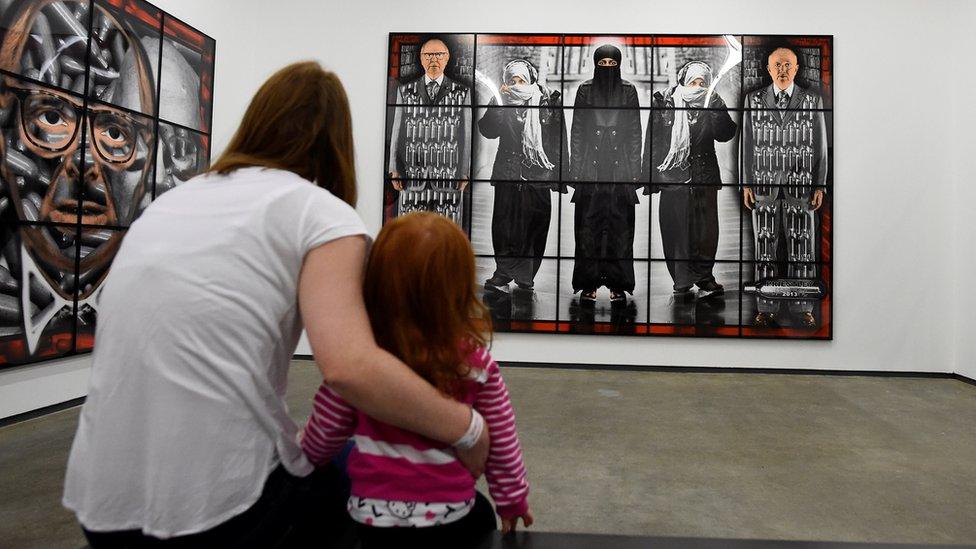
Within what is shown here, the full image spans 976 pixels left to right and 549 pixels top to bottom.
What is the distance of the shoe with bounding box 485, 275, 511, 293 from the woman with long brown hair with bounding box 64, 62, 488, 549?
429cm

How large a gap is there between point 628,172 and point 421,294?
4.50 metres

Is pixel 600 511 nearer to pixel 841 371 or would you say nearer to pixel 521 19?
pixel 841 371

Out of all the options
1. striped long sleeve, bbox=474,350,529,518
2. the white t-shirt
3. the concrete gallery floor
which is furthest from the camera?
the concrete gallery floor

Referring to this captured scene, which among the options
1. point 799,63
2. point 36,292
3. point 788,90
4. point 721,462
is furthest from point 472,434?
point 799,63

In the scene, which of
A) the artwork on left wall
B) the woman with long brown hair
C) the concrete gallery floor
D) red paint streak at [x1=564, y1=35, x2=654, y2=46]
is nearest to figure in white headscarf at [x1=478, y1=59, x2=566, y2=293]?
red paint streak at [x1=564, y1=35, x2=654, y2=46]

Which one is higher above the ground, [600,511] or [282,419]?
[282,419]

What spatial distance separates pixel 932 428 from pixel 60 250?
5.28 meters

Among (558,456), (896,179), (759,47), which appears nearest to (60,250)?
(558,456)

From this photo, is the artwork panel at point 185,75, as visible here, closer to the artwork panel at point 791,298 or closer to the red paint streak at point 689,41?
the red paint streak at point 689,41

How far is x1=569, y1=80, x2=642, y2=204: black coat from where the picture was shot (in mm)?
5090

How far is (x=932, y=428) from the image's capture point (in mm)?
3357

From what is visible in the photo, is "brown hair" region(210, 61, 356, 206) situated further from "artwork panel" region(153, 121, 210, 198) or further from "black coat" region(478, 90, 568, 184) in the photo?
"black coat" region(478, 90, 568, 184)

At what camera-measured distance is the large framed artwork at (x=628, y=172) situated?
500 centimetres

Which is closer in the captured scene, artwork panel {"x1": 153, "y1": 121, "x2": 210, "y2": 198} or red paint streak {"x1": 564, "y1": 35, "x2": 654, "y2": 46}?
artwork panel {"x1": 153, "y1": 121, "x2": 210, "y2": 198}
